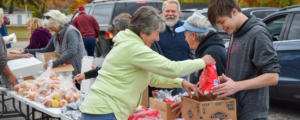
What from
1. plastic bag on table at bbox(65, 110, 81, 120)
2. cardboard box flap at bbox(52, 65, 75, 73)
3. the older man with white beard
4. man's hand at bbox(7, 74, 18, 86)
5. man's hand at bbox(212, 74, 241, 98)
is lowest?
man's hand at bbox(7, 74, 18, 86)

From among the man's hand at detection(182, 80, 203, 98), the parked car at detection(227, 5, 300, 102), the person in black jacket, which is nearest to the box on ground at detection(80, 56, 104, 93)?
the person in black jacket

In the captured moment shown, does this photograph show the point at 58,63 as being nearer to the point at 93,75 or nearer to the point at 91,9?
the point at 93,75

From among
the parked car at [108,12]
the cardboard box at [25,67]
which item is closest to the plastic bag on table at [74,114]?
the cardboard box at [25,67]

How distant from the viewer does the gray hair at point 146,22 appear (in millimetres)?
2023

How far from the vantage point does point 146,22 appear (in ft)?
6.63

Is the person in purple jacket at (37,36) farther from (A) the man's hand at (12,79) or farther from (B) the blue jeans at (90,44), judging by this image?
(A) the man's hand at (12,79)

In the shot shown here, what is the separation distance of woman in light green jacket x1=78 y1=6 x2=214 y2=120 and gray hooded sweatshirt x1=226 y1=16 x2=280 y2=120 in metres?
0.19

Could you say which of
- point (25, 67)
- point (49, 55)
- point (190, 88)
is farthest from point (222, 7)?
point (49, 55)

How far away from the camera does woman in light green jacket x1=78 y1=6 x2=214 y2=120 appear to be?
6.25 feet

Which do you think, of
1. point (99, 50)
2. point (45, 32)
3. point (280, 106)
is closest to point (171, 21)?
point (280, 106)

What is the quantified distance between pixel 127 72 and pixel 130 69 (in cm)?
3

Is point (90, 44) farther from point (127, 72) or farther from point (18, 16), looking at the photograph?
point (18, 16)

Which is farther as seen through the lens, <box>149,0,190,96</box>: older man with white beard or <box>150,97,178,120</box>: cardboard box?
<box>149,0,190,96</box>: older man with white beard

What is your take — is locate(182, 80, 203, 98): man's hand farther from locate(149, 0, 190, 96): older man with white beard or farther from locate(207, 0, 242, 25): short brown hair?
locate(149, 0, 190, 96): older man with white beard
